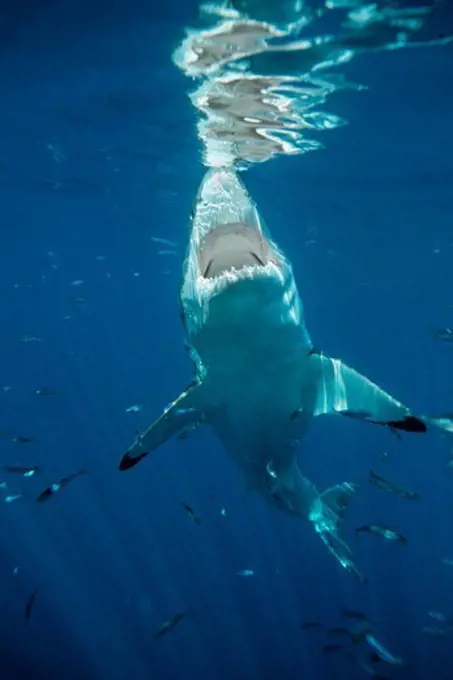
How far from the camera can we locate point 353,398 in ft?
18.2

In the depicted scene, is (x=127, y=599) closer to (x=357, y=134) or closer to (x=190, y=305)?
(x=190, y=305)

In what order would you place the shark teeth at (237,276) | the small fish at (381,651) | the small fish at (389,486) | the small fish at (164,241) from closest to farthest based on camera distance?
the shark teeth at (237,276)
the small fish at (381,651)
the small fish at (389,486)
the small fish at (164,241)

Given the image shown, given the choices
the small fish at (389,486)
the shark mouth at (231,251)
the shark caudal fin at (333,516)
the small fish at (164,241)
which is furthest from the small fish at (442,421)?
the small fish at (164,241)

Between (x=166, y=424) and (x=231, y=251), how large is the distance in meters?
2.42

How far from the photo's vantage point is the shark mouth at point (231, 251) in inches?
164

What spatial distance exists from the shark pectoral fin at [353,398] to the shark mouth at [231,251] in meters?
1.67

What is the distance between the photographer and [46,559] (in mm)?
18000

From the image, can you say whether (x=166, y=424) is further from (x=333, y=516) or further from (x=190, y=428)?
(x=333, y=516)

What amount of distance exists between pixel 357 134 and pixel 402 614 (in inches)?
562

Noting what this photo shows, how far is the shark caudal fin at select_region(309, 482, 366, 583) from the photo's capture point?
7629mm

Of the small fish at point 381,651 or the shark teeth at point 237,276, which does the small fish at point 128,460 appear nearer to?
the shark teeth at point 237,276

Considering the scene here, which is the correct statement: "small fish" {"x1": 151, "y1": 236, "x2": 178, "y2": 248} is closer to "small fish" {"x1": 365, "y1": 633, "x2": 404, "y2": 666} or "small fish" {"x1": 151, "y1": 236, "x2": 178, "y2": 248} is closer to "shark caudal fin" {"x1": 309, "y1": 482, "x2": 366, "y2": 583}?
"shark caudal fin" {"x1": 309, "y1": 482, "x2": 366, "y2": 583}

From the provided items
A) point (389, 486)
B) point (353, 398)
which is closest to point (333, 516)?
point (389, 486)

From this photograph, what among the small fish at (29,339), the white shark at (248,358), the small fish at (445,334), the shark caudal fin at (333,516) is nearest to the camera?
the white shark at (248,358)
